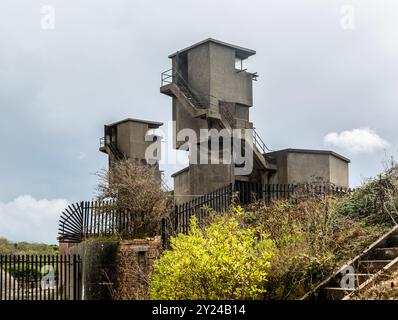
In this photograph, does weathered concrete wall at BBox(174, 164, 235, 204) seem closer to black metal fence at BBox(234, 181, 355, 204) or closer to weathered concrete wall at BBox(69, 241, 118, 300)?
black metal fence at BBox(234, 181, 355, 204)

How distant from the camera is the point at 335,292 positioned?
10.8 meters

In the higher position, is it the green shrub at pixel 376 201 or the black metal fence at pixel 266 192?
the black metal fence at pixel 266 192

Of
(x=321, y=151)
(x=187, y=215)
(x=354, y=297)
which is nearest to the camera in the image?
(x=354, y=297)

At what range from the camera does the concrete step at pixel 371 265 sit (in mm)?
11289

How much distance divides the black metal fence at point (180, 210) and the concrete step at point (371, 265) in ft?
18.2

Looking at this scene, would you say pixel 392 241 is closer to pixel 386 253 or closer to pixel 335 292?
pixel 386 253

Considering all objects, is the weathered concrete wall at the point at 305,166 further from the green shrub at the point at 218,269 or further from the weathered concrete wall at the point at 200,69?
the green shrub at the point at 218,269

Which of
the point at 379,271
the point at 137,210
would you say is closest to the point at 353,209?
the point at 379,271

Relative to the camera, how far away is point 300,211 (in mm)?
14180

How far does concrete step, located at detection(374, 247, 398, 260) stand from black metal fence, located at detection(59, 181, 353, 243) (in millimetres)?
5177

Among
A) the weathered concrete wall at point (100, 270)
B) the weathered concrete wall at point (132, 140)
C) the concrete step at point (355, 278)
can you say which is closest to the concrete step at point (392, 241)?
the concrete step at point (355, 278)

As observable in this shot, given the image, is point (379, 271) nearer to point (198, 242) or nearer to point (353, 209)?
point (198, 242)
